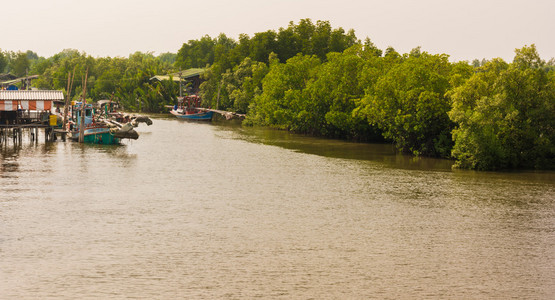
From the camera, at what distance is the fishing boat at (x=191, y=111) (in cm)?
13600

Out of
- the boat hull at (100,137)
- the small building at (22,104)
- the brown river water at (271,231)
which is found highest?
the small building at (22,104)

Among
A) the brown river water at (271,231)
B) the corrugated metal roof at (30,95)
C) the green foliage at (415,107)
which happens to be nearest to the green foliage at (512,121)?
the brown river water at (271,231)

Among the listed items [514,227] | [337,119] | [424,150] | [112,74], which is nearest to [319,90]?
[337,119]

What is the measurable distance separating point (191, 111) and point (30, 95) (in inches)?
2244

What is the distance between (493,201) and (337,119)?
4347 centimetres

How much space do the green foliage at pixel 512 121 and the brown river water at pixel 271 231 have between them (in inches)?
108

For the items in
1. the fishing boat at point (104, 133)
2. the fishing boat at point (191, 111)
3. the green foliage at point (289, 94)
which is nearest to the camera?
the fishing boat at point (104, 133)

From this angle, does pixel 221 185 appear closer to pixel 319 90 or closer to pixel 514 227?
pixel 514 227

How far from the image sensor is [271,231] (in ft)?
119

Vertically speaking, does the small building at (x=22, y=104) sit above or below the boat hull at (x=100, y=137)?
above

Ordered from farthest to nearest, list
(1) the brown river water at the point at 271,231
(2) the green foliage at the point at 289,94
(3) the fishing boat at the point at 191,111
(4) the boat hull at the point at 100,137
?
(3) the fishing boat at the point at 191,111 → (2) the green foliage at the point at 289,94 → (4) the boat hull at the point at 100,137 → (1) the brown river water at the point at 271,231

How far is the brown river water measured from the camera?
89.7 ft

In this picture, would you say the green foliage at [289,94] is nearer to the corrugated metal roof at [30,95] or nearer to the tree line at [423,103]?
the tree line at [423,103]

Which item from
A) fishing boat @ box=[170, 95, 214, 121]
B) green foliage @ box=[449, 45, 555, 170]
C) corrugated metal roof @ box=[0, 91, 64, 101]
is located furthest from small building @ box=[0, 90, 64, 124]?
green foliage @ box=[449, 45, 555, 170]
